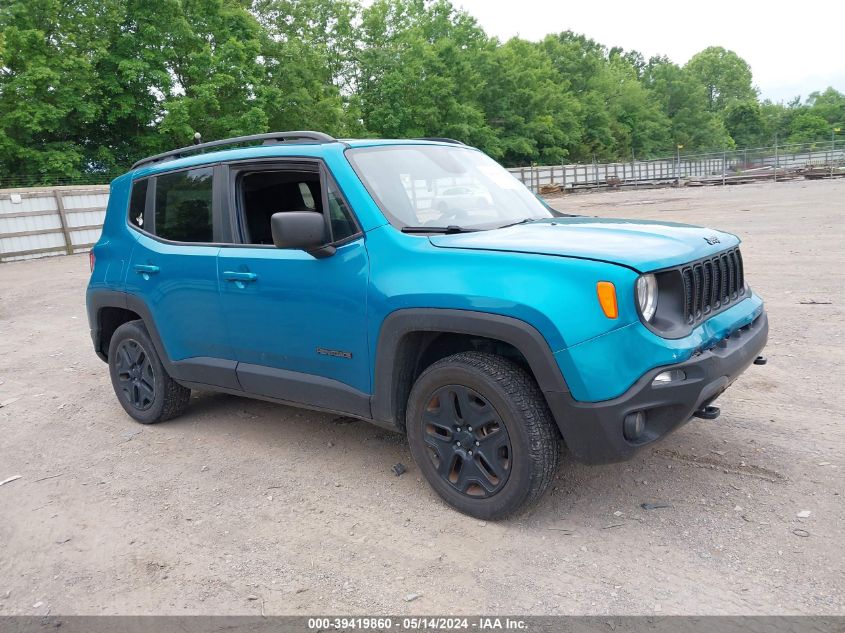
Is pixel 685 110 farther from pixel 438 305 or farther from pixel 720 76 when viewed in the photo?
pixel 438 305

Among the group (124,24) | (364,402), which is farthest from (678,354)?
(124,24)

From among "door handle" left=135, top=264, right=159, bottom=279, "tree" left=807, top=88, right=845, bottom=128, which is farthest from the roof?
"tree" left=807, top=88, right=845, bottom=128

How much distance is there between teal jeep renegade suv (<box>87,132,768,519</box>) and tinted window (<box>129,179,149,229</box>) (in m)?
0.04

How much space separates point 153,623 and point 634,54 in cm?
13270

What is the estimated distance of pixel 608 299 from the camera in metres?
2.93

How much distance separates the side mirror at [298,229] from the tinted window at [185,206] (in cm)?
113

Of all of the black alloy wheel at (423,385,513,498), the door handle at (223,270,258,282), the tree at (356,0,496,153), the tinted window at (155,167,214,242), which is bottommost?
the black alloy wheel at (423,385,513,498)

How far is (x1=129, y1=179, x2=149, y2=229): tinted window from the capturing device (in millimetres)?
5070

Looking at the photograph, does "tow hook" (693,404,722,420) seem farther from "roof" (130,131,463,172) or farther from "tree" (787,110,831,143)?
"tree" (787,110,831,143)

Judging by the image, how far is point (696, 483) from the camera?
144 inches

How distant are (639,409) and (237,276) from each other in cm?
246

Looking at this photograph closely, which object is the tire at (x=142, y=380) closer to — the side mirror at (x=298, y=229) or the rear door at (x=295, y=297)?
the rear door at (x=295, y=297)

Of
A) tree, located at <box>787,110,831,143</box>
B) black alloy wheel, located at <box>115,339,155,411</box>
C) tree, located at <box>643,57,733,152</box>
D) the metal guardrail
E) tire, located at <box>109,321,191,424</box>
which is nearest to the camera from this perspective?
tire, located at <box>109,321,191,424</box>

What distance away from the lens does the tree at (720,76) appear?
412ft
